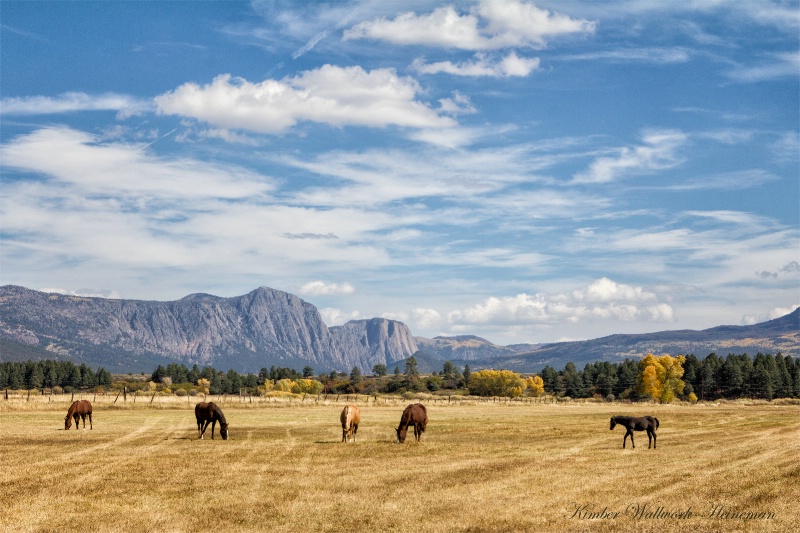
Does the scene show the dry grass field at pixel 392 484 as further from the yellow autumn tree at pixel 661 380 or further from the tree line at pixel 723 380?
the tree line at pixel 723 380

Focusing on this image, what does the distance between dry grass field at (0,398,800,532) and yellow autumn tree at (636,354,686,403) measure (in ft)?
430

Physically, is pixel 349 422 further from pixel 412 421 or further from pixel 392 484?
pixel 392 484

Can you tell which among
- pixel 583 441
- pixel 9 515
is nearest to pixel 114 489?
pixel 9 515

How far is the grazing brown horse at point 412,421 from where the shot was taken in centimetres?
4116

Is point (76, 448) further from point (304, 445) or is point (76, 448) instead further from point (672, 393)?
point (672, 393)

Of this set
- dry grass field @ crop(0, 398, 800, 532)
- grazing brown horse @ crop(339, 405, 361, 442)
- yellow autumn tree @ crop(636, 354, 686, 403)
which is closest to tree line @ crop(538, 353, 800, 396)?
yellow autumn tree @ crop(636, 354, 686, 403)

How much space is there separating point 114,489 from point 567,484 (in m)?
15.0

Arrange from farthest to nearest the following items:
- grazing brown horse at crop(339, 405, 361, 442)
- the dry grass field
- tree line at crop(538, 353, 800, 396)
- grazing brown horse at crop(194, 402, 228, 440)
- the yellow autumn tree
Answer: tree line at crop(538, 353, 800, 396) < the yellow autumn tree < grazing brown horse at crop(194, 402, 228, 440) < grazing brown horse at crop(339, 405, 361, 442) < the dry grass field

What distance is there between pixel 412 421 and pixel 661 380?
14341 centimetres

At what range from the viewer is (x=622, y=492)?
2355 centimetres

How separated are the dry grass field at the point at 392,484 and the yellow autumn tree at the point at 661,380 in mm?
131168

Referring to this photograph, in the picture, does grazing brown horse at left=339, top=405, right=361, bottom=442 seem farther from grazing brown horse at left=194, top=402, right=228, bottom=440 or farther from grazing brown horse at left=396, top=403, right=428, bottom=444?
grazing brown horse at left=194, top=402, right=228, bottom=440

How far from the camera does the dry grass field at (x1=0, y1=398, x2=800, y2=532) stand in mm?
19234


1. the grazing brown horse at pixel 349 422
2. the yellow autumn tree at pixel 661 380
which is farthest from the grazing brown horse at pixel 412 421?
the yellow autumn tree at pixel 661 380
